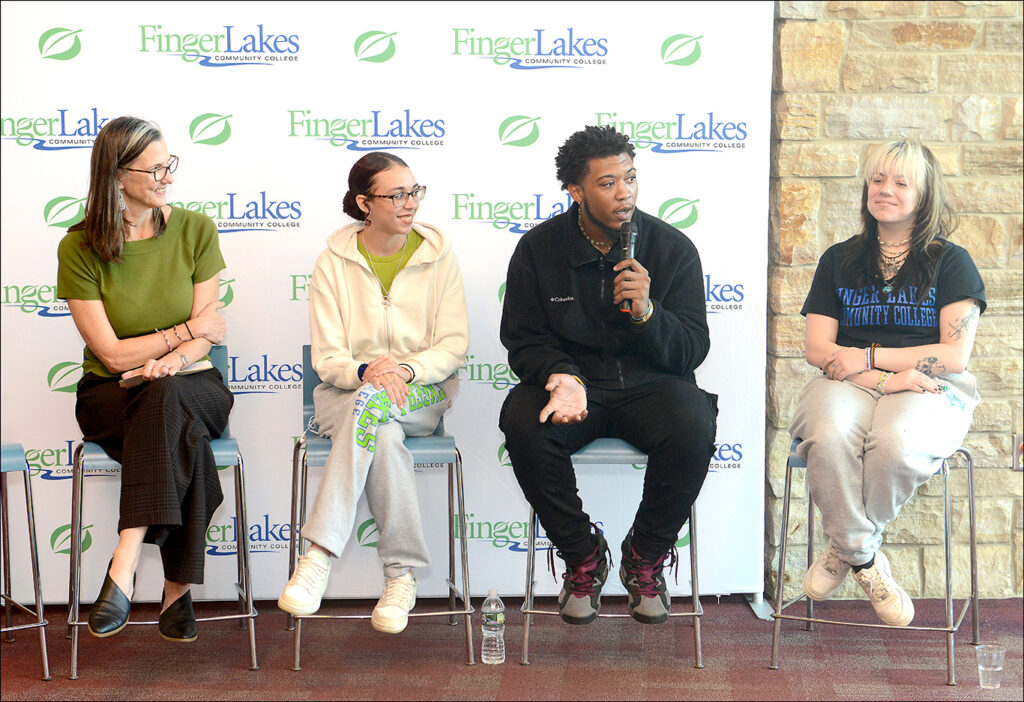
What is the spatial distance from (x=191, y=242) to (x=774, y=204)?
1863 mm

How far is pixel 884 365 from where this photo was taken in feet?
9.05

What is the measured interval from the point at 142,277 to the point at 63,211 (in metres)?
0.56

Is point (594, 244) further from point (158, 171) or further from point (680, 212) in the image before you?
point (158, 171)

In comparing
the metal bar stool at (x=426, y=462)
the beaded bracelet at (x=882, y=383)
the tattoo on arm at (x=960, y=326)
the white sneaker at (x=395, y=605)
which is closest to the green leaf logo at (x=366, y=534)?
the metal bar stool at (x=426, y=462)

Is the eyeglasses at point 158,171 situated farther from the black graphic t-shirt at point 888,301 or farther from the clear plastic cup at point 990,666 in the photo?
the clear plastic cup at point 990,666

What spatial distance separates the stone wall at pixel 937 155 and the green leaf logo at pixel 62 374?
2313 mm

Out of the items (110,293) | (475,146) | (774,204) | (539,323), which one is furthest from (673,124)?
(110,293)

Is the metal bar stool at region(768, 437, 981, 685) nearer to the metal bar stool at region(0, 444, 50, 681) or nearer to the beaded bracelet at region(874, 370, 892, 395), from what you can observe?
the beaded bracelet at region(874, 370, 892, 395)

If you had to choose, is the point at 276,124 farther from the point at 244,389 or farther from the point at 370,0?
the point at 244,389

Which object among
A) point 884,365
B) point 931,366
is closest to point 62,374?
point 884,365

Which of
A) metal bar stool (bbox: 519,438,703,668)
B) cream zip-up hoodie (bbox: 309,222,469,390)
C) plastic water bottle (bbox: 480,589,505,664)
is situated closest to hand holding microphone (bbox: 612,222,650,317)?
metal bar stool (bbox: 519,438,703,668)

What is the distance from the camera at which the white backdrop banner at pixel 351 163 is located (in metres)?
3.13

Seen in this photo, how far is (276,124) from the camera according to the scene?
3.16 metres

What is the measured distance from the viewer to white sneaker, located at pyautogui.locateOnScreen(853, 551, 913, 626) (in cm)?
257
